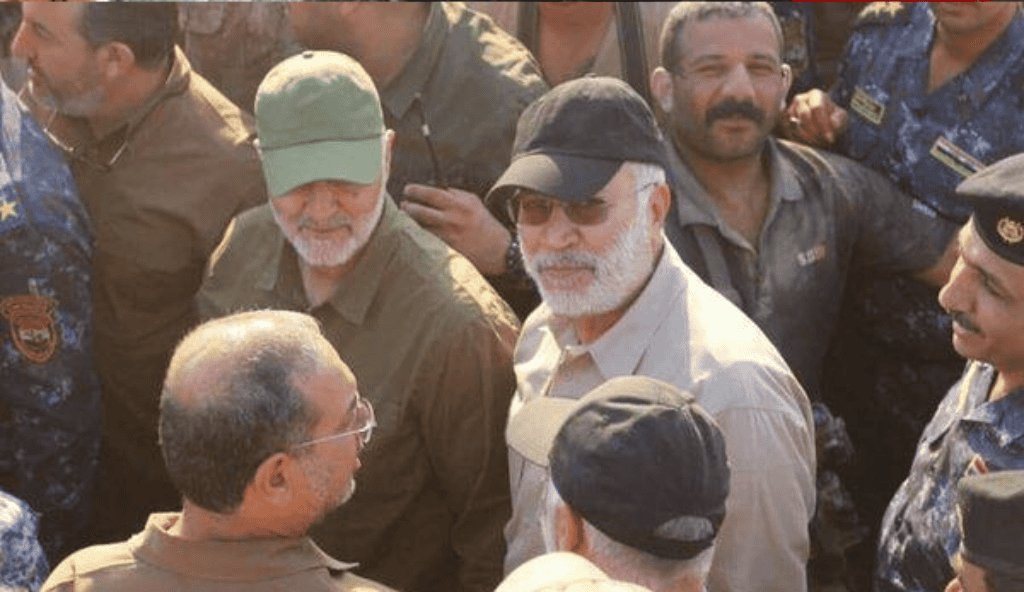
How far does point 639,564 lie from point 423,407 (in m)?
1.31

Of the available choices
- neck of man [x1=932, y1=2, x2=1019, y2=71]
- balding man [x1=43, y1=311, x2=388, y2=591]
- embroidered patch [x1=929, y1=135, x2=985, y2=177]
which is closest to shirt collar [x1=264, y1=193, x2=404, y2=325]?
balding man [x1=43, y1=311, x2=388, y2=591]

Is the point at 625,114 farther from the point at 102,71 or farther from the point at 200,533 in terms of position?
the point at 102,71

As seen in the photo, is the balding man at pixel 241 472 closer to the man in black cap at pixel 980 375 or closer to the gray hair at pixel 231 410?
the gray hair at pixel 231 410

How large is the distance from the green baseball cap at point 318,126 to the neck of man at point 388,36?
737mm

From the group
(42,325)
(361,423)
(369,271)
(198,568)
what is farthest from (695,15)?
(198,568)

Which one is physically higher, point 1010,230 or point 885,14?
point 1010,230

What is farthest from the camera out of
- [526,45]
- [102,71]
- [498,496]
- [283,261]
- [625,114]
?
[526,45]

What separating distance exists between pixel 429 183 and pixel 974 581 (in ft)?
7.43

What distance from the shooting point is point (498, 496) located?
386 cm

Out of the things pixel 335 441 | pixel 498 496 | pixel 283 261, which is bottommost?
pixel 498 496

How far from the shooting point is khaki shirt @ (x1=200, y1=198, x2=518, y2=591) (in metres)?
3.78

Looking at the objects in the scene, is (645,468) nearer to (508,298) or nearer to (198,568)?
(198,568)

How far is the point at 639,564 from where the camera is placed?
8.45 feet

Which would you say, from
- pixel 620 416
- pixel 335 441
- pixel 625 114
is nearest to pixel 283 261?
pixel 625 114
